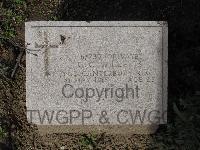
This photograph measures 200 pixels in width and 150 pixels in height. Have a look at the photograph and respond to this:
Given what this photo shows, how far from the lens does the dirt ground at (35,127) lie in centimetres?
425

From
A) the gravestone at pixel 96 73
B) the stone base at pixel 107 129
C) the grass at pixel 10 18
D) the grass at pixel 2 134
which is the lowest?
the grass at pixel 2 134

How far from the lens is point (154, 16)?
4.69 meters

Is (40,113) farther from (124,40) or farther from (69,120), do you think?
(124,40)

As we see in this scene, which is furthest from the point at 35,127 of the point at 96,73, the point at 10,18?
the point at 10,18

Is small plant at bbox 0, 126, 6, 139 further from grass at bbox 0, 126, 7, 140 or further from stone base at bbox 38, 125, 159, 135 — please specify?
stone base at bbox 38, 125, 159, 135

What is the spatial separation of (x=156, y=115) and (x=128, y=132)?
14.4 inches

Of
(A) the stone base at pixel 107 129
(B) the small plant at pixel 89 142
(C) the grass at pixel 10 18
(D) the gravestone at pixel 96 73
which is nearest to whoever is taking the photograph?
(D) the gravestone at pixel 96 73

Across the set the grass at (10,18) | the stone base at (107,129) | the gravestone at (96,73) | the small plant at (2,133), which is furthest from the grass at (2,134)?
the grass at (10,18)

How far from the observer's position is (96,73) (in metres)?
4.09

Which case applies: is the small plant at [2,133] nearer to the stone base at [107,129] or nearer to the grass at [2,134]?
the grass at [2,134]

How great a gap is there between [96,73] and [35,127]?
0.90 metres

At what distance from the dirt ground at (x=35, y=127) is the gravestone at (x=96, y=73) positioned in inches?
10.0

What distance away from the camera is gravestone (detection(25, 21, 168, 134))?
4039 mm

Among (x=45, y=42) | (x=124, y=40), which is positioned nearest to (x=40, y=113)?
(x=45, y=42)
